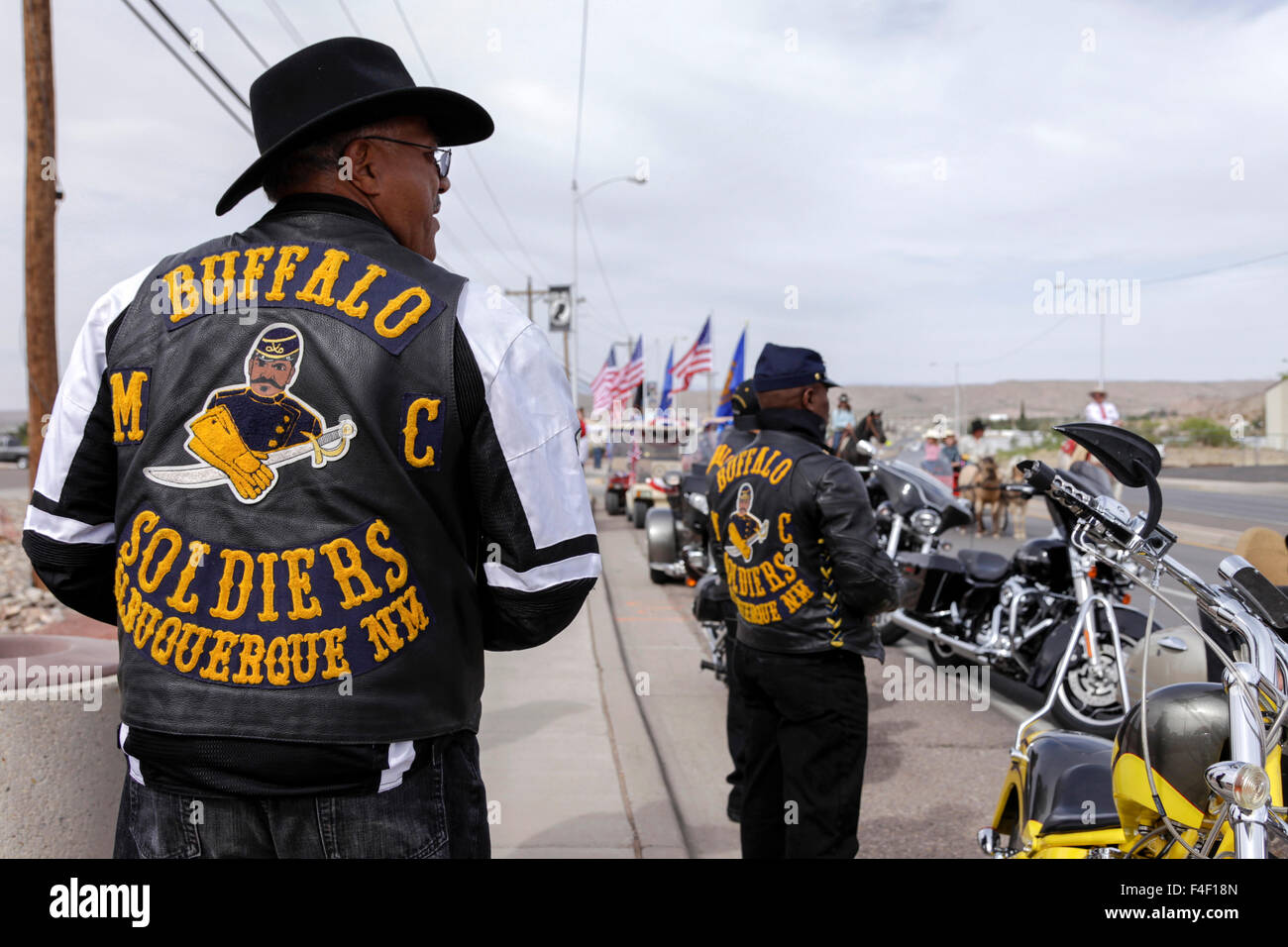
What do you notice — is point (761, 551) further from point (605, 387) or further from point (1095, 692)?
point (605, 387)

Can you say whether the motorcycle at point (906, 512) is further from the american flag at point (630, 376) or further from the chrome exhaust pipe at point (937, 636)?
the american flag at point (630, 376)

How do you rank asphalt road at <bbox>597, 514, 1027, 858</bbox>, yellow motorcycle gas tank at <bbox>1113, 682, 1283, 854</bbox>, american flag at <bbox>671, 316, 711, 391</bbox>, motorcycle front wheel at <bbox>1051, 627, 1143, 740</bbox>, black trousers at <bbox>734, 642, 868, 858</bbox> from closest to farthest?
yellow motorcycle gas tank at <bbox>1113, 682, 1283, 854</bbox> < black trousers at <bbox>734, 642, 868, 858</bbox> < asphalt road at <bbox>597, 514, 1027, 858</bbox> < motorcycle front wheel at <bbox>1051, 627, 1143, 740</bbox> < american flag at <bbox>671, 316, 711, 391</bbox>

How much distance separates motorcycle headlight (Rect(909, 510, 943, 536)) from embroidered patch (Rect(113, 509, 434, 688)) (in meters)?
6.40

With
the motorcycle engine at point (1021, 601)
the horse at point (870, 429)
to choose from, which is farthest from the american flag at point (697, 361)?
the motorcycle engine at point (1021, 601)

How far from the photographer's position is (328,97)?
66.6 inches

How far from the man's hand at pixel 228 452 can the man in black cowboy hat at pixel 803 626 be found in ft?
7.55

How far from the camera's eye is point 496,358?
153 cm

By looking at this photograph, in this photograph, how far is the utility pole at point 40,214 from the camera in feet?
28.5

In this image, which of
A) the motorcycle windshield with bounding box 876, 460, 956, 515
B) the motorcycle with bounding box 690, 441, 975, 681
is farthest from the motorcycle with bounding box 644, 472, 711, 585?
the motorcycle windshield with bounding box 876, 460, 956, 515

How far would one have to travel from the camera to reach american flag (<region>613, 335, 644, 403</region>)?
83.1 feet

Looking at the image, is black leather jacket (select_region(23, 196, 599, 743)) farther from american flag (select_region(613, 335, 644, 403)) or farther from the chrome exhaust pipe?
american flag (select_region(613, 335, 644, 403))
